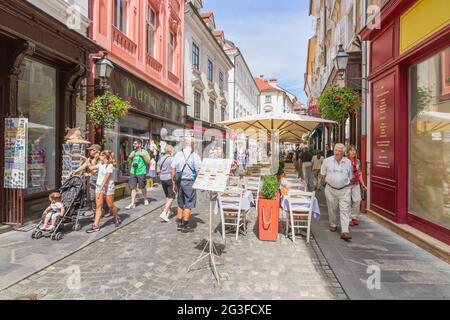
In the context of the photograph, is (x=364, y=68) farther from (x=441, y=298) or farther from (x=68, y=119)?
(x=68, y=119)

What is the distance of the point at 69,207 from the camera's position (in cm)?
546

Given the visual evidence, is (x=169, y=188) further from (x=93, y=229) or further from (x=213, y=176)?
(x=213, y=176)

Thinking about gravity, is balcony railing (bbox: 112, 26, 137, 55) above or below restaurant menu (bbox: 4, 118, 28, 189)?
above

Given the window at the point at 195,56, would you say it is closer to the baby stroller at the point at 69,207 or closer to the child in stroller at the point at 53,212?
the baby stroller at the point at 69,207

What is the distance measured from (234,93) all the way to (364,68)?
76.2 ft

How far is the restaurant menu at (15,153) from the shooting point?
18.4 ft

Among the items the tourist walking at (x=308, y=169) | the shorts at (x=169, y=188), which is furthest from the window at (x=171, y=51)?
the shorts at (x=169, y=188)

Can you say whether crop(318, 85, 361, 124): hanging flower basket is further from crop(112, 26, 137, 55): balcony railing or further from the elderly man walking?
crop(112, 26, 137, 55): balcony railing

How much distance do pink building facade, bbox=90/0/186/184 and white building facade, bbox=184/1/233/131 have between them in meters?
1.24

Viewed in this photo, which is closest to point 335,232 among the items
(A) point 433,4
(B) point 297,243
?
(B) point 297,243

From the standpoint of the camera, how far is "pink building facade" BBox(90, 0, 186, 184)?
31.0 ft

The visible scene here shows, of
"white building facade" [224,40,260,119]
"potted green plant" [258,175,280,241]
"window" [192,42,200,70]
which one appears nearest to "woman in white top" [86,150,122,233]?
"potted green plant" [258,175,280,241]

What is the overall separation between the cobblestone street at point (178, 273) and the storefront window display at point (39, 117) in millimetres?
2930

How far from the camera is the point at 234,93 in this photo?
30.6 m
